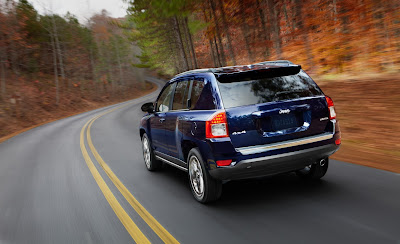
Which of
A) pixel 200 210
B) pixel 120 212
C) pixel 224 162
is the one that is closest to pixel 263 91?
pixel 224 162

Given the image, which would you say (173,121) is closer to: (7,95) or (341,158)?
(341,158)

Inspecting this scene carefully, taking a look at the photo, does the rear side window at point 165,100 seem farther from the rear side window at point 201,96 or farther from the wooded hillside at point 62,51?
the wooded hillside at point 62,51

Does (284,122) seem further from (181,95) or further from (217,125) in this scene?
(181,95)

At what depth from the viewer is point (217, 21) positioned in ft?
76.0

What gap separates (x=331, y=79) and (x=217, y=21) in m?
12.7

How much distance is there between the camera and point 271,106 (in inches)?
164

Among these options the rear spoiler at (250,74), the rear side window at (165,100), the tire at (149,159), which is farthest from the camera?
the tire at (149,159)

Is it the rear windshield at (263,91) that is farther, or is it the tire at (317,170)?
the tire at (317,170)

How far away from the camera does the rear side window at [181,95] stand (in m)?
5.27

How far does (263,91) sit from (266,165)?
37.2 inches

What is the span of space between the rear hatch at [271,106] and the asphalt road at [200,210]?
91 centimetres

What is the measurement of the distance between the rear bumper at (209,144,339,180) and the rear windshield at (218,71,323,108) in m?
0.71

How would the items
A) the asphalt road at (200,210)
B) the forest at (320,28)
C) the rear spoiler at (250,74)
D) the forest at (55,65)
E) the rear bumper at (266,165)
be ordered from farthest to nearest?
the forest at (55,65)
the forest at (320,28)
the rear spoiler at (250,74)
the rear bumper at (266,165)
the asphalt road at (200,210)

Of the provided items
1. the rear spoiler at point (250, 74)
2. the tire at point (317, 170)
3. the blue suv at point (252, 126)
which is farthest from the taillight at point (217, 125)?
the tire at point (317, 170)
